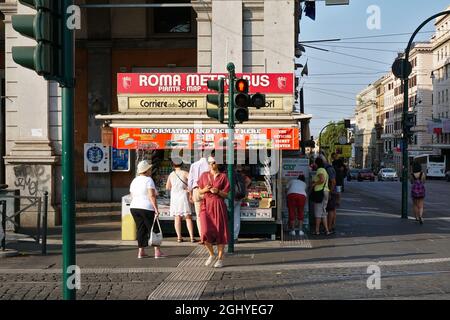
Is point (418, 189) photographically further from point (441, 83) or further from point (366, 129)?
point (366, 129)

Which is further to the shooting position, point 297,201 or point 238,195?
point 297,201

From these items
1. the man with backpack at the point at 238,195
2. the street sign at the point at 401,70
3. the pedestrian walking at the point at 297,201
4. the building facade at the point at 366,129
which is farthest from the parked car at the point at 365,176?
the building facade at the point at 366,129

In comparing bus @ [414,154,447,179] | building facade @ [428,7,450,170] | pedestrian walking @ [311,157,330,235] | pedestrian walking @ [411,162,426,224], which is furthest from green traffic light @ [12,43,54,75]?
building facade @ [428,7,450,170]

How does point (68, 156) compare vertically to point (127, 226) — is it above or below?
above

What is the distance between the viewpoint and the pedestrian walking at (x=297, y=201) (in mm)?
14945

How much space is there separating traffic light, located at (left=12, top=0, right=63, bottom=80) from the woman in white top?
779 centimetres

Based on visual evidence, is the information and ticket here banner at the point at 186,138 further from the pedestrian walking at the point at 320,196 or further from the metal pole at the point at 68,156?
the metal pole at the point at 68,156

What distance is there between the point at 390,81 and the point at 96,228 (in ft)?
368

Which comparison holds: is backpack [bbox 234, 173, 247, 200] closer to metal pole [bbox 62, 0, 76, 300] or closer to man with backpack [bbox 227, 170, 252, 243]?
man with backpack [bbox 227, 170, 252, 243]

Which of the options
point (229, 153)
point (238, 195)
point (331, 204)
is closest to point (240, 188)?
point (238, 195)

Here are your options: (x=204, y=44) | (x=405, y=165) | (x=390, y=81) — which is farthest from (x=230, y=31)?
(x=390, y=81)

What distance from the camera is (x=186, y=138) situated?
14250mm

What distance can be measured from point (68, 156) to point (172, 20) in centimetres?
1709

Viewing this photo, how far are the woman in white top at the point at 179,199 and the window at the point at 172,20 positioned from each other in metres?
9.81
